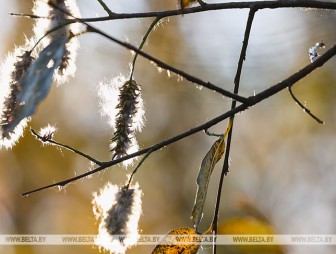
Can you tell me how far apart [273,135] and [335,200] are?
223cm

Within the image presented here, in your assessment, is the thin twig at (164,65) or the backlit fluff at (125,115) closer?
the thin twig at (164,65)

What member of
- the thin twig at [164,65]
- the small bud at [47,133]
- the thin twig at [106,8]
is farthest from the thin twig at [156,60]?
the small bud at [47,133]

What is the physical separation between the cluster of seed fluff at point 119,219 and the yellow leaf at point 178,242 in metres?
0.05

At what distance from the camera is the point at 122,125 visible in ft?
2.83

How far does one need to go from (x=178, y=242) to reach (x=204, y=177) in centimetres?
9

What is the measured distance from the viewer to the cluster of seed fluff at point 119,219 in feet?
2.55

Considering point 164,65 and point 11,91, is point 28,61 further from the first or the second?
point 164,65

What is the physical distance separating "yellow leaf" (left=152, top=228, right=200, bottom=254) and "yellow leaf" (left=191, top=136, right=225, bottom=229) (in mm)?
35

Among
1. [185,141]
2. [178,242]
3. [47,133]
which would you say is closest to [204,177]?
[178,242]

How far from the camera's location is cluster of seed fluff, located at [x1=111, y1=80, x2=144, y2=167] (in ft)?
2.80

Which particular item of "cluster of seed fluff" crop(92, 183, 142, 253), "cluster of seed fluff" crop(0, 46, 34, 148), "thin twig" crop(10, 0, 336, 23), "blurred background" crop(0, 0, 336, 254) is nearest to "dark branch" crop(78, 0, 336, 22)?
"thin twig" crop(10, 0, 336, 23)

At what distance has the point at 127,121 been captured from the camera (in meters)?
0.86

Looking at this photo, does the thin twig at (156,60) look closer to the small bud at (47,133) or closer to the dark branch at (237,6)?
the dark branch at (237,6)

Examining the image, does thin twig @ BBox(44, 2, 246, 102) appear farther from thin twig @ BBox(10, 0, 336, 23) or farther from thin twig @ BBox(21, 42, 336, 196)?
thin twig @ BBox(10, 0, 336, 23)
